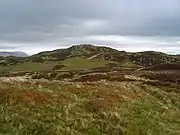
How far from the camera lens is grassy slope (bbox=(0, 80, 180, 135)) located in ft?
63.6

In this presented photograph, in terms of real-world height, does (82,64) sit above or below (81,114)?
below

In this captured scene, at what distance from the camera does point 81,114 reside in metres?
22.0

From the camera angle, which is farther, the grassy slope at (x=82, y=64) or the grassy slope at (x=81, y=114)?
the grassy slope at (x=82, y=64)

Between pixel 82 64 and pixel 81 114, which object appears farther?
pixel 82 64

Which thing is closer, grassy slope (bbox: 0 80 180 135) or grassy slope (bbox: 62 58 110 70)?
grassy slope (bbox: 0 80 180 135)

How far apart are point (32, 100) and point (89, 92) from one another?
272 inches

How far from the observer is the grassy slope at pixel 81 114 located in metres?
A: 19.4

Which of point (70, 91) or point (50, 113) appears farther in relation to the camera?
point (70, 91)

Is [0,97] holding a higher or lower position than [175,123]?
higher

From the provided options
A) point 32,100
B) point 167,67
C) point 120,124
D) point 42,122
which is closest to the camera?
point 42,122

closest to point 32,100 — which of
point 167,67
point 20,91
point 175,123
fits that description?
point 20,91

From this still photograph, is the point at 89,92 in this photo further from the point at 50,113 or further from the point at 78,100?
the point at 50,113

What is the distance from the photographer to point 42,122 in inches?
779

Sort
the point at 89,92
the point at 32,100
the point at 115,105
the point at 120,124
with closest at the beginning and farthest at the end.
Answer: the point at 120,124 < the point at 32,100 < the point at 115,105 < the point at 89,92
